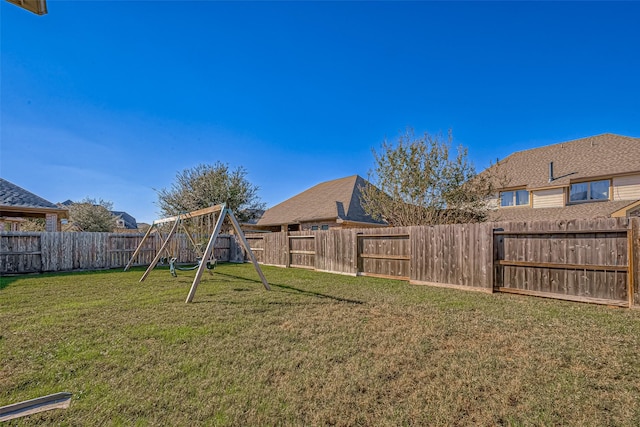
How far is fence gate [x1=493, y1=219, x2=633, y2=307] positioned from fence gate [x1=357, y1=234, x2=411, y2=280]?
2.42 meters

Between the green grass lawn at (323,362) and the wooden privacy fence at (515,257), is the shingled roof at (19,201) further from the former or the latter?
the wooden privacy fence at (515,257)

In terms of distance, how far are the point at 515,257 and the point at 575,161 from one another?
13623mm

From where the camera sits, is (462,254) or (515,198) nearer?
(462,254)

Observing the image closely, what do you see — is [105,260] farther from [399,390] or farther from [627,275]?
[627,275]

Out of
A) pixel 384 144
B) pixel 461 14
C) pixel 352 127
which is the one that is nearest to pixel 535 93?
pixel 461 14

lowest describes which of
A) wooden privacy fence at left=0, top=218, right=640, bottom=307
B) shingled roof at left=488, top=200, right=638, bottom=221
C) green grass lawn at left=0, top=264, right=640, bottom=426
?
green grass lawn at left=0, top=264, right=640, bottom=426

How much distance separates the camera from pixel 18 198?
12.5 metres

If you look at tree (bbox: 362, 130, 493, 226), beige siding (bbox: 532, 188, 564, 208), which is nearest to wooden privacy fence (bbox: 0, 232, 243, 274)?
tree (bbox: 362, 130, 493, 226)

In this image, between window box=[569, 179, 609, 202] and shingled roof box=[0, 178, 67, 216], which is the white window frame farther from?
shingled roof box=[0, 178, 67, 216]

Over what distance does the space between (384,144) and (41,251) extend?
14160 millimetres

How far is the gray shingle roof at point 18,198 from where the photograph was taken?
1192 cm

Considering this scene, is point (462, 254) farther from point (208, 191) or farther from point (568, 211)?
point (208, 191)

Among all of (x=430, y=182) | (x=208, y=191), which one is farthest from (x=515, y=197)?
(x=208, y=191)

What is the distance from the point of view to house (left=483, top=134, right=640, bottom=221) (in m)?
13.0
